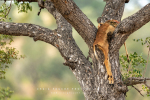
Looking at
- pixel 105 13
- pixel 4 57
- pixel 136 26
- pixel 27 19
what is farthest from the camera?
pixel 27 19

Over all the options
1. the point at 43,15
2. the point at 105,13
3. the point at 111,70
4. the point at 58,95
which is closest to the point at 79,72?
the point at 111,70

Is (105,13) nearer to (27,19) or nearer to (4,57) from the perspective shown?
(4,57)

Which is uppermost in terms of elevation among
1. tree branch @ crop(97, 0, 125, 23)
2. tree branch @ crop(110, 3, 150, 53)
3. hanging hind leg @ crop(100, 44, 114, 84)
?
tree branch @ crop(97, 0, 125, 23)

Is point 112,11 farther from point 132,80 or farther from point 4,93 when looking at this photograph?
point 4,93

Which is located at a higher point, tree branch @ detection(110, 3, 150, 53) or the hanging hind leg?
tree branch @ detection(110, 3, 150, 53)

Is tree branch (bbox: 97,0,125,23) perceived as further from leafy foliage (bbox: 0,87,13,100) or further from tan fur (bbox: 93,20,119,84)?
leafy foliage (bbox: 0,87,13,100)

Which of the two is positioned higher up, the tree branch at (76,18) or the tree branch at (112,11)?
the tree branch at (112,11)

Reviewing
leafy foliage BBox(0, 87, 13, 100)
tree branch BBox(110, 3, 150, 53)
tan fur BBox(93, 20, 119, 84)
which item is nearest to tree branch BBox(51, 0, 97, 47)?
tan fur BBox(93, 20, 119, 84)

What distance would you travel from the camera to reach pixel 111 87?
2039 millimetres

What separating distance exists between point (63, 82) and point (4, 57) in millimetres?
4034

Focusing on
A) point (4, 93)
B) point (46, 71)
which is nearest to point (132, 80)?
point (4, 93)

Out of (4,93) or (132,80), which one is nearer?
(132,80)

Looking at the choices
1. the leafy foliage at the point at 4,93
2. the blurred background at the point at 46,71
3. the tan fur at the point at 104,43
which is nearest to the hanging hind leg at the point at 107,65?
the tan fur at the point at 104,43

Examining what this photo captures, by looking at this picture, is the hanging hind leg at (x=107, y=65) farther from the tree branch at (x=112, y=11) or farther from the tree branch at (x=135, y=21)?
the tree branch at (x=112, y=11)
